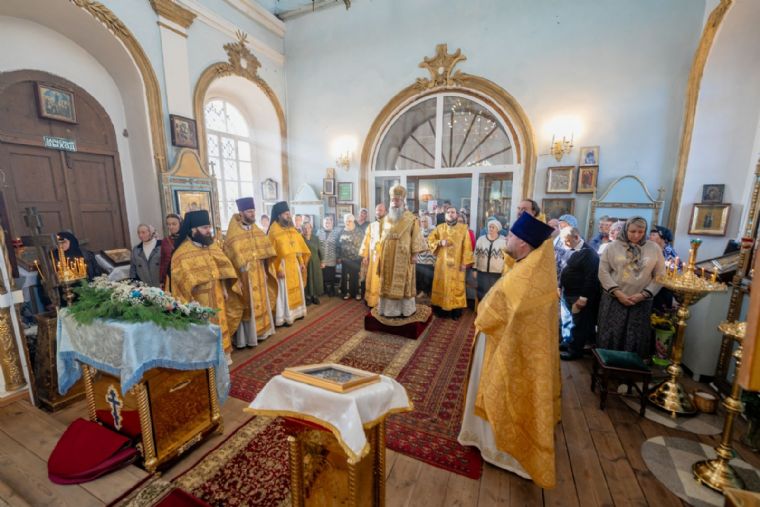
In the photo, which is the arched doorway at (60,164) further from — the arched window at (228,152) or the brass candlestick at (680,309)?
the brass candlestick at (680,309)

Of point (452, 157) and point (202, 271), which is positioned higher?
point (452, 157)

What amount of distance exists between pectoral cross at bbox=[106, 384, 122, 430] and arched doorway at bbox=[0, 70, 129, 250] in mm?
3797

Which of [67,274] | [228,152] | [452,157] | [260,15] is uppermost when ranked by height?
[260,15]

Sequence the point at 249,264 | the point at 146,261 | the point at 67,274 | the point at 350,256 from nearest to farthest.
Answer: the point at 67,274, the point at 249,264, the point at 146,261, the point at 350,256

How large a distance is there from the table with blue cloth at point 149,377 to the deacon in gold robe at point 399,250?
2.90 meters

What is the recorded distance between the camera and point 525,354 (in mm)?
2318

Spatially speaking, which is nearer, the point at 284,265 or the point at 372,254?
the point at 284,265

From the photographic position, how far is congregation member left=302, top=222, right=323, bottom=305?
6887 millimetres

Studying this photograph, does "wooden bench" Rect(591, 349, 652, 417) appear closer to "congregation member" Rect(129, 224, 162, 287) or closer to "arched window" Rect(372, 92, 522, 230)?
"arched window" Rect(372, 92, 522, 230)

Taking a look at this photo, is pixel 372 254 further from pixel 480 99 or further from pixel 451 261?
pixel 480 99

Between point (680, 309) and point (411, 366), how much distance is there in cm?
286

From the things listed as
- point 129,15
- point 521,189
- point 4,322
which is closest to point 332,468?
point 4,322

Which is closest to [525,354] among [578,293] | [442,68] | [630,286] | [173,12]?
[630,286]

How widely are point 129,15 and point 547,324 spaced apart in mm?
7631
